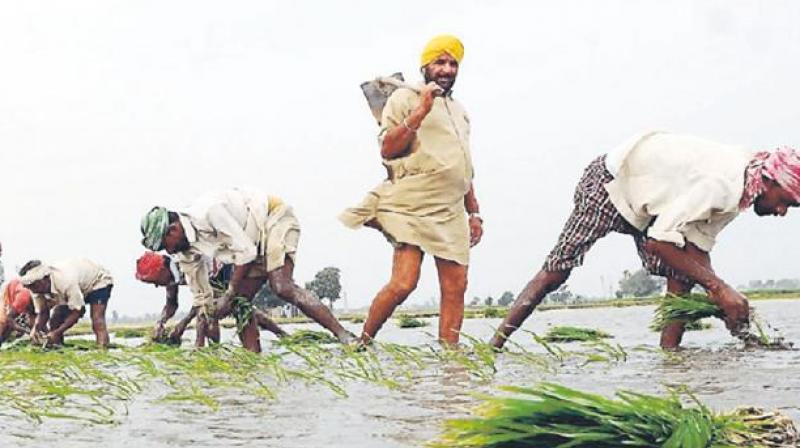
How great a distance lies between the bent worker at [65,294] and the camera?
11086 millimetres

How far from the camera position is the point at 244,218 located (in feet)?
23.5

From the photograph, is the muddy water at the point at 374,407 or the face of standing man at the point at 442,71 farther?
the face of standing man at the point at 442,71

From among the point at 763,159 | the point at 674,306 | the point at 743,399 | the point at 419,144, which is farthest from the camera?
the point at 419,144

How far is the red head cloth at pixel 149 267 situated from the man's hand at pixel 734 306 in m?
5.38

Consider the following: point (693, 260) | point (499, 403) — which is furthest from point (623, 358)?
point (499, 403)

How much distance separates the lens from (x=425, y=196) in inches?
254

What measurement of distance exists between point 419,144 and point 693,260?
1.67 m

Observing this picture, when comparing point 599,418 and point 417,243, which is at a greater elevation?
point 417,243

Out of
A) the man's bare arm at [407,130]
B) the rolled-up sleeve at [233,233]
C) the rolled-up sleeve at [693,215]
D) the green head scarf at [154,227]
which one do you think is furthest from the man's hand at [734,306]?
the green head scarf at [154,227]

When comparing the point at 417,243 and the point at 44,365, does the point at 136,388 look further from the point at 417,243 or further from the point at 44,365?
the point at 417,243

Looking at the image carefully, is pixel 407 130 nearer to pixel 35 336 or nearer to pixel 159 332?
pixel 159 332

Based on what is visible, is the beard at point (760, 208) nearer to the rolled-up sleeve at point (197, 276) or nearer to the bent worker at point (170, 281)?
the rolled-up sleeve at point (197, 276)

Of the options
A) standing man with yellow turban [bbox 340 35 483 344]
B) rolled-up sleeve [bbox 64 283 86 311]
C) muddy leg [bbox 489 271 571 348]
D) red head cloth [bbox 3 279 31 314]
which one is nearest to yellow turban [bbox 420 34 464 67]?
standing man with yellow turban [bbox 340 35 483 344]

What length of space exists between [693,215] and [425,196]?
156 centimetres
